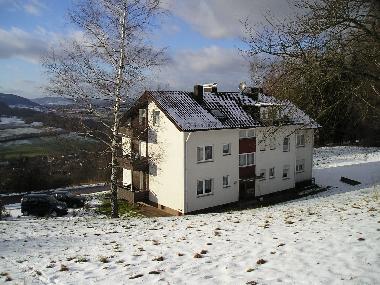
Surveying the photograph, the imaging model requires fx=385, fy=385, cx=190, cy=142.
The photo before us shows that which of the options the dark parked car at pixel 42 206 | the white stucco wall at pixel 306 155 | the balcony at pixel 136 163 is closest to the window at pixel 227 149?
the balcony at pixel 136 163

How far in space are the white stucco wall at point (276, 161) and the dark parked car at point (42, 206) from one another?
14.6 metres

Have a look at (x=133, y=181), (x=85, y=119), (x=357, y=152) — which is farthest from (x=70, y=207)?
(x=357, y=152)

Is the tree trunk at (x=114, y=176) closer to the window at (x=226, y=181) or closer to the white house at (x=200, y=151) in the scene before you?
the white house at (x=200, y=151)

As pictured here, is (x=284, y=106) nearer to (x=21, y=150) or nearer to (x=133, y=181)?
(x=133, y=181)

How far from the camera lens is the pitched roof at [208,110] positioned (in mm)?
25000

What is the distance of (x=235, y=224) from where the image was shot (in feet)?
51.2

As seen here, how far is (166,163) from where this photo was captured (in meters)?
26.3

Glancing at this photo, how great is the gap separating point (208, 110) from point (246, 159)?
475 centimetres

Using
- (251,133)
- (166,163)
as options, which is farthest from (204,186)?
(251,133)

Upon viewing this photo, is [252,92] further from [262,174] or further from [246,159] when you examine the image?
[262,174]

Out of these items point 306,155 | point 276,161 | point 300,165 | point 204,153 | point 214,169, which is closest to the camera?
point 204,153

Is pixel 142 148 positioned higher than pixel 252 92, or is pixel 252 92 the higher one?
pixel 252 92

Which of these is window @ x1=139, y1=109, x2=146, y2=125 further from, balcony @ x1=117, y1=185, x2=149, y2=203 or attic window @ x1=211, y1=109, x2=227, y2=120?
balcony @ x1=117, y1=185, x2=149, y2=203

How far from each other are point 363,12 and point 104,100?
→ 12062mm
